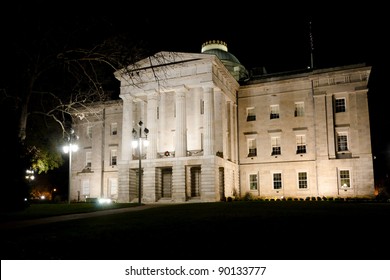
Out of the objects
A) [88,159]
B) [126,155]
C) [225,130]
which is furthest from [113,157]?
[225,130]

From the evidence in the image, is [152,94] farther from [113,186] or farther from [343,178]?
[343,178]

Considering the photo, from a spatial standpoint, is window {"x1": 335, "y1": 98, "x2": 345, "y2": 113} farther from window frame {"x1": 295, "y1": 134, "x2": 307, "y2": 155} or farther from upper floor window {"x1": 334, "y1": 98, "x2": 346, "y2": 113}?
window frame {"x1": 295, "y1": 134, "x2": 307, "y2": 155}

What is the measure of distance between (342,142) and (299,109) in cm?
599

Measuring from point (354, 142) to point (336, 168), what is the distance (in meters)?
3.34

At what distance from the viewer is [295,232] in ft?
31.1

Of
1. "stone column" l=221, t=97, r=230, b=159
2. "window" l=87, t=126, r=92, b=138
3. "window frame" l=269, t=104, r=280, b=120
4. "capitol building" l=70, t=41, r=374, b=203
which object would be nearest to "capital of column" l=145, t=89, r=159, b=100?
"capitol building" l=70, t=41, r=374, b=203

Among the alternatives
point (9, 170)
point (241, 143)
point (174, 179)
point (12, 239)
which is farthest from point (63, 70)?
point (241, 143)

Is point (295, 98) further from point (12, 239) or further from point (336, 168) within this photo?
point (12, 239)

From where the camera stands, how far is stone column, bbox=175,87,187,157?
39.8 meters

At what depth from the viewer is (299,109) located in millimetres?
43406

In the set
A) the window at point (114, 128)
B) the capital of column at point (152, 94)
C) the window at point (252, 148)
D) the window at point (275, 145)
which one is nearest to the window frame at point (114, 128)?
the window at point (114, 128)

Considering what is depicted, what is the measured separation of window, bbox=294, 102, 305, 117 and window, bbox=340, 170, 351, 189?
25.7ft

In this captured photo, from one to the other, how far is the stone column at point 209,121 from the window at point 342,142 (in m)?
13.9

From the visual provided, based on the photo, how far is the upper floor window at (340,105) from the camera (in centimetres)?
4127
